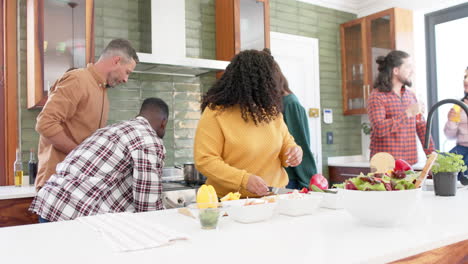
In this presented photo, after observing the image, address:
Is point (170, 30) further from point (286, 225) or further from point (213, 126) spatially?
point (286, 225)

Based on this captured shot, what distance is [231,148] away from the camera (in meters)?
1.96

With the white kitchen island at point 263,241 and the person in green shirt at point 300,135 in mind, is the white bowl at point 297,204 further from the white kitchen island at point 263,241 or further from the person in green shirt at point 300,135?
the person in green shirt at point 300,135

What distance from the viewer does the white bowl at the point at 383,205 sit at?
3.87 ft

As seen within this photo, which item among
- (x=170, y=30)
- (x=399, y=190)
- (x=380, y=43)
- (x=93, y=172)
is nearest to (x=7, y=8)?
(x=170, y=30)

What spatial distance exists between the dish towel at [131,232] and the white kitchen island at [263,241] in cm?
2

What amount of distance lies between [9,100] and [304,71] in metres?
2.92

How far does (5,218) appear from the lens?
2.54 m

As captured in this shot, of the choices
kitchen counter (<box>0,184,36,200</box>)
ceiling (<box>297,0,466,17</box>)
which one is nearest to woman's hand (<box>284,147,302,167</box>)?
kitchen counter (<box>0,184,36,200</box>)

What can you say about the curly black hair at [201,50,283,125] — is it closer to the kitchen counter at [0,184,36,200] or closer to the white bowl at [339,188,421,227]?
the white bowl at [339,188,421,227]

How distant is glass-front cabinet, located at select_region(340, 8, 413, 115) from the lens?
169 inches

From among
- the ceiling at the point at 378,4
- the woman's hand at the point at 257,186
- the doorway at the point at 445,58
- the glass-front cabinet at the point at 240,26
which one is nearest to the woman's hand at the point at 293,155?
the woman's hand at the point at 257,186

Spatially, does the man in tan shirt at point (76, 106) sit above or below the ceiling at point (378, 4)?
below

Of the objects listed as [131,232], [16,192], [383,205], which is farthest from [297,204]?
[16,192]

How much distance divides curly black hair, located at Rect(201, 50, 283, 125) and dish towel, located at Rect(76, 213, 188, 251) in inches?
30.8
